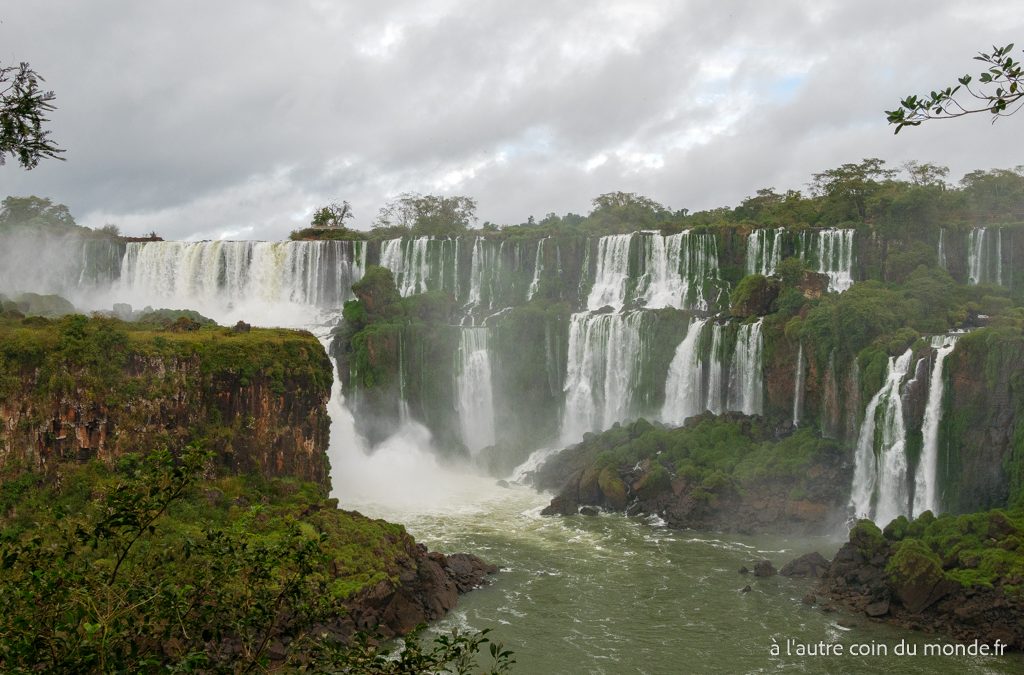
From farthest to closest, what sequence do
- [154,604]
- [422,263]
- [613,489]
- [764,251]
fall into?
[422,263] → [764,251] → [613,489] → [154,604]

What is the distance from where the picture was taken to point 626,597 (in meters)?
21.5

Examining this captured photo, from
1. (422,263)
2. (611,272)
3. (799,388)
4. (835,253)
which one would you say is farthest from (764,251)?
(422,263)

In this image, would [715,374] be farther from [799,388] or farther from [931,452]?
[931,452]

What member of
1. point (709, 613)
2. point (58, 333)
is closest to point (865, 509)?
point (709, 613)

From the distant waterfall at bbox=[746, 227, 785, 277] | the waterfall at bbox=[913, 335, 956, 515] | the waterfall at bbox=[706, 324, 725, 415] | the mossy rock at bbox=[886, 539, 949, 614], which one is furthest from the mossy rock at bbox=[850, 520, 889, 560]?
the distant waterfall at bbox=[746, 227, 785, 277]

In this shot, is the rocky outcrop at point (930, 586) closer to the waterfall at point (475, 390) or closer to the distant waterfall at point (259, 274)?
the waterfall at point (475, 390)

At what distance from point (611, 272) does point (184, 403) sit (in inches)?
1031

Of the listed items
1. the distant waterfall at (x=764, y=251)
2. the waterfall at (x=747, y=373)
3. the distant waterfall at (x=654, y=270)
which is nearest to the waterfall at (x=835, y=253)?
the distant waterfall at (x=764, y=251)

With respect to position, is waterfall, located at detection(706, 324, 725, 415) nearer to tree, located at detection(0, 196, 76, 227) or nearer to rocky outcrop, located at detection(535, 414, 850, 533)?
rocky outcrop, located at detection(535, 414, 850, 533)

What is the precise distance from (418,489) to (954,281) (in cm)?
2255

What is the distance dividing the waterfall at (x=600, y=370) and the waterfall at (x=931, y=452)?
1334cm

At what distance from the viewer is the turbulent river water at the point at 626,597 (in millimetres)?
17750

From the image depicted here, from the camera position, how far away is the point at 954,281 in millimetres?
35812

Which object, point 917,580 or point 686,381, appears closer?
point 917,580
